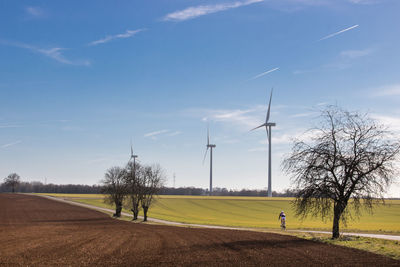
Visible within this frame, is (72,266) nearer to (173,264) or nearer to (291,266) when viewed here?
(173,264)

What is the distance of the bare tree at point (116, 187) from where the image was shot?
242 ft

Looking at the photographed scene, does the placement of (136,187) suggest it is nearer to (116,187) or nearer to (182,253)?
(116,187)

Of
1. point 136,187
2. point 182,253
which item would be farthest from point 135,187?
point 182,253

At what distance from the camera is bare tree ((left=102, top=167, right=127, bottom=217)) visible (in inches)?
2906

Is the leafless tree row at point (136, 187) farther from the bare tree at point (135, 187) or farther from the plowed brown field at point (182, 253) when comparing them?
the plowed brown field at point (182, 253)

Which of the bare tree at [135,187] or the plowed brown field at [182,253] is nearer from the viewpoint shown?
the plowed brown field at [182,253]

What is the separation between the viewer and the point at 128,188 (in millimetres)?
71062

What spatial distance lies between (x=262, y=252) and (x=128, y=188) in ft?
164

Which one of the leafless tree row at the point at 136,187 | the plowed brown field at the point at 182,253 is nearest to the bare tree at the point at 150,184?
the leafless tree row at the point at 136,187

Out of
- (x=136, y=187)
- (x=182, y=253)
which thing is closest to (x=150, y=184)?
(x=136, y=187)

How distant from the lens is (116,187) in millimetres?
76938

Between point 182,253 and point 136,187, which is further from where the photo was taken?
point 136,187

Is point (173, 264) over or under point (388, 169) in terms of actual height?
under

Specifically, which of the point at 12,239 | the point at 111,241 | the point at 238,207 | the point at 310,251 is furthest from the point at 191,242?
the point at 238,207
